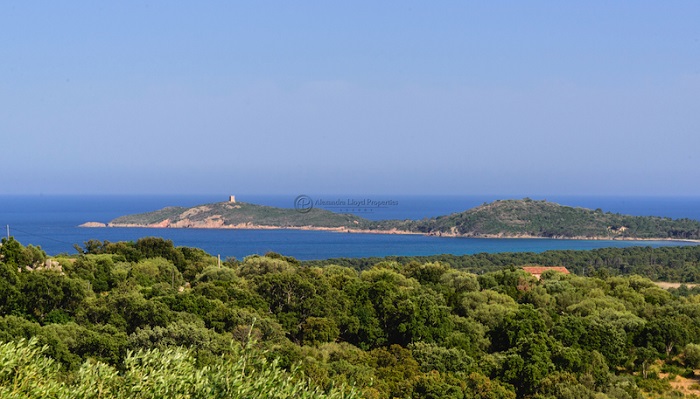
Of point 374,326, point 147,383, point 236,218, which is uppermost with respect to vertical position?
point 147,383

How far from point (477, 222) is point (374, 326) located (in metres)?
110

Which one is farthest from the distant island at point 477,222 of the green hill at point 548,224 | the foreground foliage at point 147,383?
the foreground foliage at point 147,383

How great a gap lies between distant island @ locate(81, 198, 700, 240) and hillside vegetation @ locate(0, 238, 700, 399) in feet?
311

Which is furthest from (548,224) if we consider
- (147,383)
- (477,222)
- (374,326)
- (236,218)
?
(147,383)

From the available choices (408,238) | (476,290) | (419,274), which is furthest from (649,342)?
(408,238)

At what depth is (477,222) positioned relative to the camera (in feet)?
433

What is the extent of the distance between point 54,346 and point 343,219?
133514mm

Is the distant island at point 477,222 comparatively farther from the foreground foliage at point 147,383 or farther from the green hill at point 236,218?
the foreground foliage at point 147,383

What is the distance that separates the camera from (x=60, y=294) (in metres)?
22.8

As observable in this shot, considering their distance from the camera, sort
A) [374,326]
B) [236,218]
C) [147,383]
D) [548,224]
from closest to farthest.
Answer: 1. [147,383]
2. [374,326]
3. [548,224]
4. [236,218]

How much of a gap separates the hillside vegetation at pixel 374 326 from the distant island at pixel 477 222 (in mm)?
94676

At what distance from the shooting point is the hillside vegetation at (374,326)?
18219 millimetres

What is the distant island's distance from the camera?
4818 inches

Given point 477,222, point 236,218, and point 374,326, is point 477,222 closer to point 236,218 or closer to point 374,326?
point 236,218
